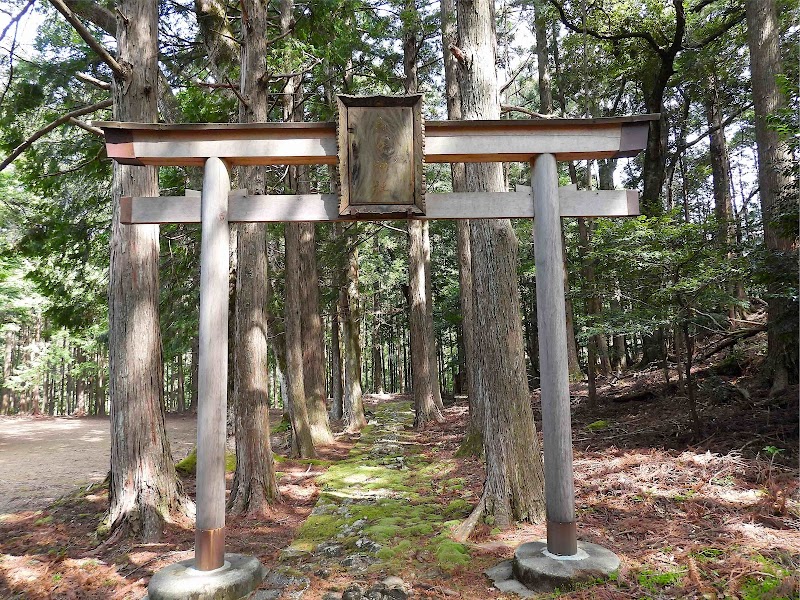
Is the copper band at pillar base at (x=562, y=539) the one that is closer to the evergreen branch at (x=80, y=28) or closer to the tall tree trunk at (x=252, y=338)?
the tall tree trunk at (x=252, y=338)

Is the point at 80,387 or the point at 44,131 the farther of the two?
the point at 80,387

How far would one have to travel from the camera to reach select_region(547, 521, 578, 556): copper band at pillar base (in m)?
4.07

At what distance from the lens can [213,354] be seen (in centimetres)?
433

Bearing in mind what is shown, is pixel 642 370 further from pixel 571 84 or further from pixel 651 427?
pixel 571 84

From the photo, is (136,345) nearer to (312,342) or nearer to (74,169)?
(74,169)

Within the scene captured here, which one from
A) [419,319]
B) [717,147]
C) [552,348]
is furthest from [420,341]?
[717,147]

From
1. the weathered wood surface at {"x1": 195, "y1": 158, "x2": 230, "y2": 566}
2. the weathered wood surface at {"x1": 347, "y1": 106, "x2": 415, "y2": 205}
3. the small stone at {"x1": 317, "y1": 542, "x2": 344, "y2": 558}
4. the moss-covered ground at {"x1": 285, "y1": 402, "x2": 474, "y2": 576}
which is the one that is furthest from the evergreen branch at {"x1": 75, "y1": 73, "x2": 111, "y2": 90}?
the small stone at {"x1": 317, "y1": 542, "x2": 344, "y2": 558}

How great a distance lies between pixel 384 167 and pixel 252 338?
150 inches

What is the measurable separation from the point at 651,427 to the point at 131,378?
7.84 meters

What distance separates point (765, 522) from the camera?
14.7 feet

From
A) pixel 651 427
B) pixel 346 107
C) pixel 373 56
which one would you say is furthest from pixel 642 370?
pixel 346 107

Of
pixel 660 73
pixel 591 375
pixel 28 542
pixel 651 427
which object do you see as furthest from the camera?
pixel 660 73

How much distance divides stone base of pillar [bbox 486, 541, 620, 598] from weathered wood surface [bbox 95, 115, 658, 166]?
3.42 meters

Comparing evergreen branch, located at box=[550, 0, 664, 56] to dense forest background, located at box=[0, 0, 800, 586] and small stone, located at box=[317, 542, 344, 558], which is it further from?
small stone, located at box=[317, 542, 344, 558]
